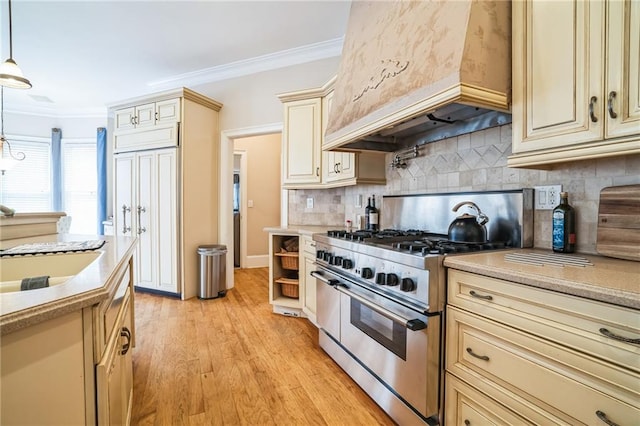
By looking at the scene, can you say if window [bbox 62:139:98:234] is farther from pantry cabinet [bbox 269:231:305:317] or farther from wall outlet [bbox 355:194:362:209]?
wall outlet [bbox 355:194:362:209]

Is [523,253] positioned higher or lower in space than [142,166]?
lower

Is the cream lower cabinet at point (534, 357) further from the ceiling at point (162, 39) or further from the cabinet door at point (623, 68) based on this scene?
the ceiling at point (162, 39)

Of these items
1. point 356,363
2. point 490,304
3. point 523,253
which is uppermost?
point 523,253

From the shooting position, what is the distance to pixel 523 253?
1.41 metres

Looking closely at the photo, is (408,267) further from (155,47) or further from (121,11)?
(155,47)

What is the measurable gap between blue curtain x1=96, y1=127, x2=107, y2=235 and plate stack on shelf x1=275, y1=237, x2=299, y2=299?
4.24 meters

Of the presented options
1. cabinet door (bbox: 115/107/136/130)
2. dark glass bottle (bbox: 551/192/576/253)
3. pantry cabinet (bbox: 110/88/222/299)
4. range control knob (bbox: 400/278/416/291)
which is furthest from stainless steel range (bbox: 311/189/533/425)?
cabinet door (bbox: 115/107/136/130)

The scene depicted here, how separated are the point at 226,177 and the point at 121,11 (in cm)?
198

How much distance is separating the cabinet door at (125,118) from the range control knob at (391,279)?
3.89 m

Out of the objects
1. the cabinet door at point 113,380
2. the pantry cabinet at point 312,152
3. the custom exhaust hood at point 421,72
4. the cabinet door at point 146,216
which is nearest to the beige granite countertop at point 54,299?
the cabinet door at point 113,380

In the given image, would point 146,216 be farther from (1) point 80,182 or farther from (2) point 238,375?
(1) point 80,182

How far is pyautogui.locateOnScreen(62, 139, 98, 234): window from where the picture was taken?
575cm

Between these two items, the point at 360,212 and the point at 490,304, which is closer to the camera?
the point at 490,304

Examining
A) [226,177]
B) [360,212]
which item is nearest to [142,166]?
[226,177]
